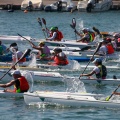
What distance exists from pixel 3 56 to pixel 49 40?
771cm

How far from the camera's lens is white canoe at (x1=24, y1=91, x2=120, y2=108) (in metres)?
26.8

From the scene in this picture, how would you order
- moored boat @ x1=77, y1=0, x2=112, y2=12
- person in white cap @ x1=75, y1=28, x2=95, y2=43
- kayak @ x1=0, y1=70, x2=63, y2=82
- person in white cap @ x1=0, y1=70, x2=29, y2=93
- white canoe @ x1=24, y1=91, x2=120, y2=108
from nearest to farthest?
white canoe @ x1=24, y1=91, x2=120, y2=108, person in white cap @ x1=0, y1=70, x2=29, y2=93, kayak @ x1=0, y1=70, x2=63, y2=82, person in white cap @ x1=75, y1=28, x2=95, y2=43, moored boat @ x1=77, y1=0, x2=112, y2=12

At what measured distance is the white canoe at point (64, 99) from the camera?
1055 inches

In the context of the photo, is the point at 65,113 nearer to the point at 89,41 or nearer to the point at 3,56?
the point at 3,56

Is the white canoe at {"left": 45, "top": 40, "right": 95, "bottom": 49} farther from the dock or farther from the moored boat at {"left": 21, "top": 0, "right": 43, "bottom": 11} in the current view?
the dock

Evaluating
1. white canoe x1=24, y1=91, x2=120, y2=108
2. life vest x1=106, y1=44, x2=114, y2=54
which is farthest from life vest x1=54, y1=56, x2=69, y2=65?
white canoe x1=24, y1=91, x2=120, y2=108

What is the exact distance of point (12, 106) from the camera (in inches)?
1093

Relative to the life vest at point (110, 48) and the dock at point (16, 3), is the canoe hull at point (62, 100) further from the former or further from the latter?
the dock at point (16, 3)

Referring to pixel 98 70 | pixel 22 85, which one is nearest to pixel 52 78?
pixel 98 70

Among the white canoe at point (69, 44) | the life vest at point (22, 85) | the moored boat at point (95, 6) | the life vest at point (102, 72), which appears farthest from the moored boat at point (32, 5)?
the life vest at point (22, 85)

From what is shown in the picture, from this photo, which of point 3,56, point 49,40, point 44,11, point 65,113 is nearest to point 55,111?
point 65,113

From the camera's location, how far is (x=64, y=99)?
89.0 ft

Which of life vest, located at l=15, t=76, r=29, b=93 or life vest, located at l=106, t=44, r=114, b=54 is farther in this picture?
life vest, located at l=106, t=44, r=114, b=54

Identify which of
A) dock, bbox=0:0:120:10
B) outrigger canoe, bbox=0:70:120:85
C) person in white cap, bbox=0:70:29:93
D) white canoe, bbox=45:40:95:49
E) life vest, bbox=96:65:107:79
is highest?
person in white cap, bbox=0:70:29:93
